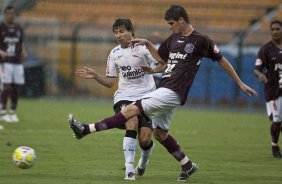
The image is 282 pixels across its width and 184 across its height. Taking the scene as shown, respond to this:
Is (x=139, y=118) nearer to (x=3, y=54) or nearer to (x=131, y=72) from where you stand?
(x=131, y=72)

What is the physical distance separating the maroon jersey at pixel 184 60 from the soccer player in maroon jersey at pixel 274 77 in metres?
3.80

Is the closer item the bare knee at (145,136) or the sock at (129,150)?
the sock at (129,150)

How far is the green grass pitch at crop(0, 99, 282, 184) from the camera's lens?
10.9 meters

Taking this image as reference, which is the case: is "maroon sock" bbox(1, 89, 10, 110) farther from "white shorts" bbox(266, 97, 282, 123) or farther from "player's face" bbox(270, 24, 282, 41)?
"player's face" bbox(270, 24, 282, 41)

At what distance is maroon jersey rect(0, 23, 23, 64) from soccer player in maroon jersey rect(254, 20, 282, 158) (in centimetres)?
768

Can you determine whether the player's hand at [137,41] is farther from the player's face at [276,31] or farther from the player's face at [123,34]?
the player's face at [276,31]

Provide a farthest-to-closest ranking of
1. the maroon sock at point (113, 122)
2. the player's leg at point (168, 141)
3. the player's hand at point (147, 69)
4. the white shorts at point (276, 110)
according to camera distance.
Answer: the white shorts at point (276, 110), the player's hand at point (147, 69), the player's leg at point (168, 141), the maroon sock at point (113, 122)

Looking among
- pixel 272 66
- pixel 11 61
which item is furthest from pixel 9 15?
pixel 272 66

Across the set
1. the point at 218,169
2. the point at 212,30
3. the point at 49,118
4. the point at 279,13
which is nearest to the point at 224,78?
the point at 212,30

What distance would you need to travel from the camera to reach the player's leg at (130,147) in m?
10.5

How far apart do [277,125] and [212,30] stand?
1396 centimetres

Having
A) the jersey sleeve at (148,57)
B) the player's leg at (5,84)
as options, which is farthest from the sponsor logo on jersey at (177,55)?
the player's leg at (5,84)

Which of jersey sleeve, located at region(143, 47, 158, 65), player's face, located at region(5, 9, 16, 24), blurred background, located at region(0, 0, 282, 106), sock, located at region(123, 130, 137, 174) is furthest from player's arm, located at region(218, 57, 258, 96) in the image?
blurred background, located at region(0, 0, 282, 106)

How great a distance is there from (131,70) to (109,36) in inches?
705
